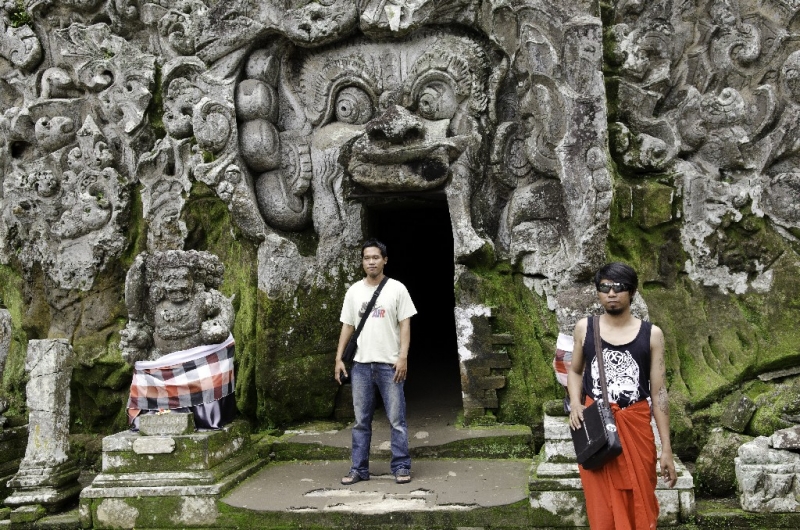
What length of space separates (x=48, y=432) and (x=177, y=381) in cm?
114

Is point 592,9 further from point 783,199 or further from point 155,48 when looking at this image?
point 155,48

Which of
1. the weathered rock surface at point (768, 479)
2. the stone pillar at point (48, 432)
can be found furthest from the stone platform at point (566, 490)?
the stone pillar at point (48, 432)

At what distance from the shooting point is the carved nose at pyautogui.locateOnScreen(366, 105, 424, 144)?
7281 mm

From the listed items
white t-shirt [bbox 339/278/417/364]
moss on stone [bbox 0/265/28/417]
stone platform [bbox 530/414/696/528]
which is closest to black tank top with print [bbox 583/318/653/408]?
stone platform [bbox 530/414/696/528]

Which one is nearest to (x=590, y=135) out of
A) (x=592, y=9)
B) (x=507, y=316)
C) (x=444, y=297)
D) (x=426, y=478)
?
(x=592, y=9)

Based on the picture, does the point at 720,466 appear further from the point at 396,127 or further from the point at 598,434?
the point at 396,127

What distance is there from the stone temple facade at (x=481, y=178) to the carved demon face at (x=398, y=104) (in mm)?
20

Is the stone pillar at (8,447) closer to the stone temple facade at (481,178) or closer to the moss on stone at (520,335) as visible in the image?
the stone temple facade at (481,178)

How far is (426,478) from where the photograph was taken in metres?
6.07

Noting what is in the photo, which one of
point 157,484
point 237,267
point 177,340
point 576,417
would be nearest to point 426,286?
point 237,267

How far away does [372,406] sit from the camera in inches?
230

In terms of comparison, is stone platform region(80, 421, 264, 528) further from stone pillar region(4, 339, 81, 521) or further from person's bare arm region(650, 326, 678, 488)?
person's bare arm region(650, 326, 678, 488)

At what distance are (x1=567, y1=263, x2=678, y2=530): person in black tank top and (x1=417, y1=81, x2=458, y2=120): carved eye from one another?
3.98 metres

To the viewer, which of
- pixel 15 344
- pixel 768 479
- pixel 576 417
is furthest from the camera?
pixel 15 344
